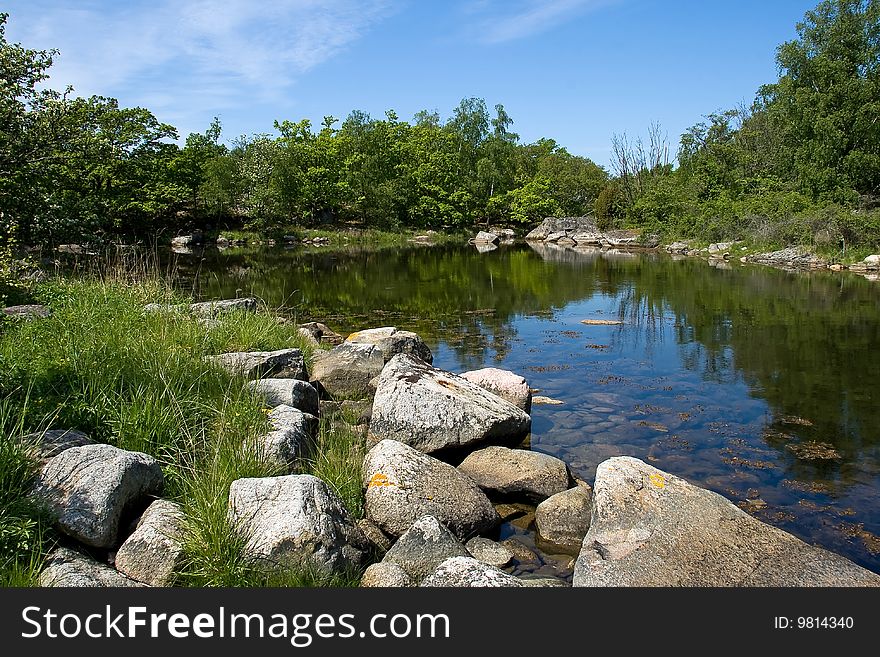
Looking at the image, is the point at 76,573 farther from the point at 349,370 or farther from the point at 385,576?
the point at 349,370

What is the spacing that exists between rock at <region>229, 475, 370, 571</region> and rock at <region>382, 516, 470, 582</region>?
1.10 ft

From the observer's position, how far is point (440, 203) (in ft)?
219

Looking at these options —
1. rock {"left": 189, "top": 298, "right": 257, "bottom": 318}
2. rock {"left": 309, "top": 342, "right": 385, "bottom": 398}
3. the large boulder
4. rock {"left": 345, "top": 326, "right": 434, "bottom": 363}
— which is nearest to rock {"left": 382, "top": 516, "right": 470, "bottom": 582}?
the large boulder

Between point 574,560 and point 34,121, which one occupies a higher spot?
point 34,121

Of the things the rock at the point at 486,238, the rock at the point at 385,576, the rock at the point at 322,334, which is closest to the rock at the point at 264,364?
the rock at the point at 322,334

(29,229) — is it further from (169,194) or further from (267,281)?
(169,194)

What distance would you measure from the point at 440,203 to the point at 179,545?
209 ft

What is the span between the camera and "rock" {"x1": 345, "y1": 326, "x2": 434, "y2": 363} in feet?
38.3

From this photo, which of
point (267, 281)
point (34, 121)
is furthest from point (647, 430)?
point (267, 281)

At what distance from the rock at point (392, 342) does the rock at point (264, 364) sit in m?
1.84

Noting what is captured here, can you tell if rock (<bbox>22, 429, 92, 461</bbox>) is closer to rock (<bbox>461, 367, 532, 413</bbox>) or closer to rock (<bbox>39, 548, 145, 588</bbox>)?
rock (<bbox>39, 548, 145, 588</bbox>)

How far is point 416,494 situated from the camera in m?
6.24

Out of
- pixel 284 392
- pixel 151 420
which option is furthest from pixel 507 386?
pixel 151 420

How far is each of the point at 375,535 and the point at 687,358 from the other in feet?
33.9
